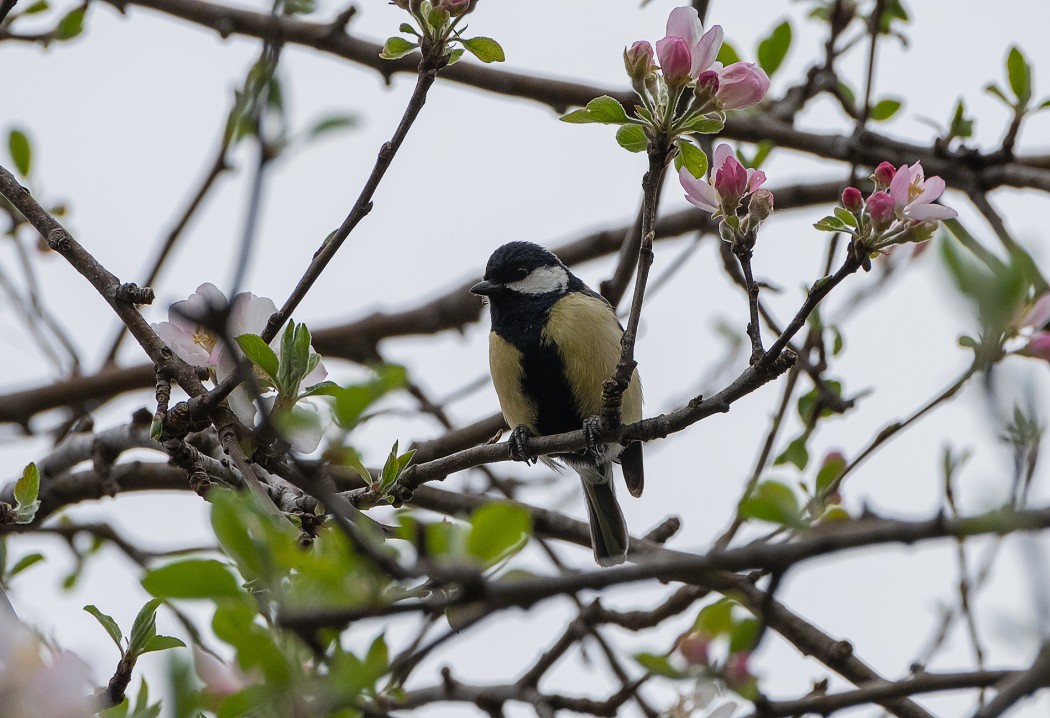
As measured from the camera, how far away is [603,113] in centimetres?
199

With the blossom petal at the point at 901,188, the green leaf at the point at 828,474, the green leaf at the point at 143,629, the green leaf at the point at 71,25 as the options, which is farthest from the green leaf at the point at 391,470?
the green leaf at the point at 71,25

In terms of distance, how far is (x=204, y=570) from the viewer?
3.80 ft

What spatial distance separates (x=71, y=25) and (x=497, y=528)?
3.05 metres

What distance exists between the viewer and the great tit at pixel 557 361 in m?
3.79

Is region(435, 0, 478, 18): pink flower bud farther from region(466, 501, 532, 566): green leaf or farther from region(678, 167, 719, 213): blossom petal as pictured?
region(466, 501, 532, 566): green leaf

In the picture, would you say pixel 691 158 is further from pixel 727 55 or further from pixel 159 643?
pixel 727 55

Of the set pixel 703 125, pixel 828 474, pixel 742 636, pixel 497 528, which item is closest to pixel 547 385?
pixel 828 474

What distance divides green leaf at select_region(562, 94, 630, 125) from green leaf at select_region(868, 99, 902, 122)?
86.2 inches

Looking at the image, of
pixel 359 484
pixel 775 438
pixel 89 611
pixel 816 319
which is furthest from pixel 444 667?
pixel 816 319

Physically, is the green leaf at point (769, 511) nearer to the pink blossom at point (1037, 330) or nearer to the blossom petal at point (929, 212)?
the blossom petal at point (929, 212)

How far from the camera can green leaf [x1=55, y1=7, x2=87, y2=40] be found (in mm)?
3488

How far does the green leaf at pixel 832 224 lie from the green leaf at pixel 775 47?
220cm

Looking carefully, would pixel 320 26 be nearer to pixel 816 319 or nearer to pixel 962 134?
pixel 816 319

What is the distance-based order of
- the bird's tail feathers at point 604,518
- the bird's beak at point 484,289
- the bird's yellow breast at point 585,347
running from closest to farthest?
the bird's tail feathers at point 604,518 < the bird's yellow breast at point 585,347 < the bird's beak at point 484,289
